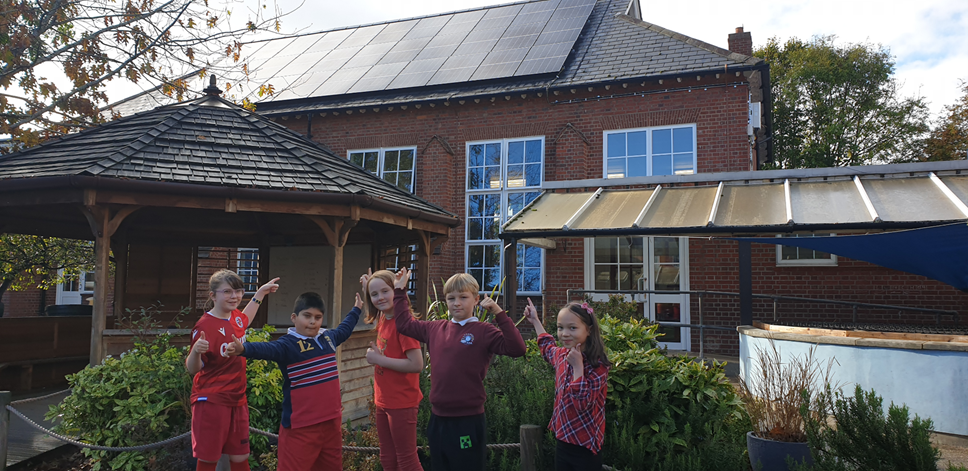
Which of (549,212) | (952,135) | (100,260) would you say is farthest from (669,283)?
(952,135)

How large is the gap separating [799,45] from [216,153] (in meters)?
29.0

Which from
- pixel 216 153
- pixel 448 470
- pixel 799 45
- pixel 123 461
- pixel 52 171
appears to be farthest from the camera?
pixel 799 45

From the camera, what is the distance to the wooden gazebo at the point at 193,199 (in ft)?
21.9

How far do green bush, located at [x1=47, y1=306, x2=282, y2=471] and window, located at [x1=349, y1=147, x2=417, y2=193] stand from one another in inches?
335

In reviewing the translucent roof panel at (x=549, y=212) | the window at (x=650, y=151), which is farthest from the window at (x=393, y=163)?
the window at (x=650, y=151)

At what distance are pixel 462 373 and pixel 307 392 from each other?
1.02 m

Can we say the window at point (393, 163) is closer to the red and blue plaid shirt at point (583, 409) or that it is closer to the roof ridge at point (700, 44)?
the roof ridge at point (700, 44)

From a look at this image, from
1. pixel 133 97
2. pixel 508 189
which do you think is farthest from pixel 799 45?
pixel 133 97

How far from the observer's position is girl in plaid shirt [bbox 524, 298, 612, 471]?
140 inches

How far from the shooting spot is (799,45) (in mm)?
29250

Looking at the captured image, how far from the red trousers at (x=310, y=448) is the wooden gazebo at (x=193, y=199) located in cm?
368

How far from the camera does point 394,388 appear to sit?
394cm

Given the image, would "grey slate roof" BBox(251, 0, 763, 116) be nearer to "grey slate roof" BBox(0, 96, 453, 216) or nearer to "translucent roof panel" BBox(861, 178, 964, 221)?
"translucent roof panel" BBox(861, 178, 964, 221)

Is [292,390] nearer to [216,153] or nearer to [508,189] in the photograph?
[216,153]
